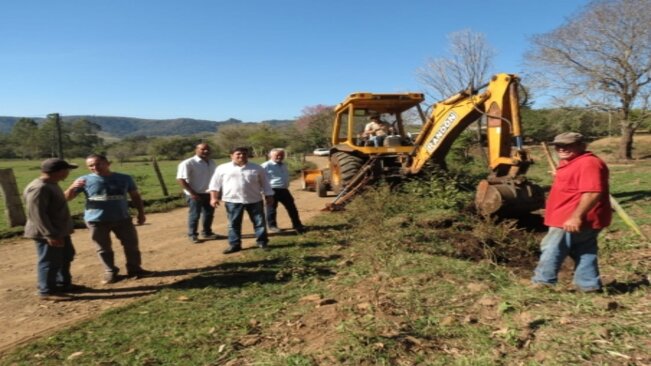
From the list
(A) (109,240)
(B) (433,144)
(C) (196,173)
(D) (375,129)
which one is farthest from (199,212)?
(D) (375,129)

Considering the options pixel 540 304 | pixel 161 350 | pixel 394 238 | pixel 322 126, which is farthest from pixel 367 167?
pixel 322 126

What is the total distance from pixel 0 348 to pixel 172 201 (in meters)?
8.97

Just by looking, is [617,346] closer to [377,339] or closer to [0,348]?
[377,339]

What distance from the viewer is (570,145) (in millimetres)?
3830

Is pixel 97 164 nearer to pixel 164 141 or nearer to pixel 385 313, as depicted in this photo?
pixel 385 313

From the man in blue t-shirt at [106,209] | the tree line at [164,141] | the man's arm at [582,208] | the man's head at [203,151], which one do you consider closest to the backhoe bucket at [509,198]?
the man's arm at [582,208]

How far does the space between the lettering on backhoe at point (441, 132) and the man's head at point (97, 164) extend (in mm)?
5558

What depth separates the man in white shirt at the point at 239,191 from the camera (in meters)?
6.26

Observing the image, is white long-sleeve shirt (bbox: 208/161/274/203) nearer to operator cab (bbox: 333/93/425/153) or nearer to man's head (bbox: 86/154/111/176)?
man's head (bbox: 86/154/111/176)

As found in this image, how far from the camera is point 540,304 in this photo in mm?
3516

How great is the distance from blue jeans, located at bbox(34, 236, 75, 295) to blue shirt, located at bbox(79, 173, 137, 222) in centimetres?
46

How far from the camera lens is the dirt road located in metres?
4.18

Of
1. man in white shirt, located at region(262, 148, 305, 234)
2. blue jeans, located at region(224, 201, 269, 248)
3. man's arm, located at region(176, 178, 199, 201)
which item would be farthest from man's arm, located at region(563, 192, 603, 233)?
man's arm, located at region(176, 178, 199, 201)

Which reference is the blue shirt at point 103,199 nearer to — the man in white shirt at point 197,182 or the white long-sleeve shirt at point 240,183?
the white long-sleeve shirt at point 240,183
